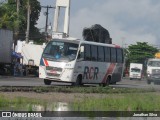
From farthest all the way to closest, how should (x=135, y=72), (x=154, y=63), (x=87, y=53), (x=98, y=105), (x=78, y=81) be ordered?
(x=135, y=72)
(x=154, y=63)
(x=87, y=53)
(x=78, y=81)
(x=98, y=105)

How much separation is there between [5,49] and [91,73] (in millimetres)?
19459

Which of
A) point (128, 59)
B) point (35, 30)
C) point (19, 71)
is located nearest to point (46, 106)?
point (19, 71)

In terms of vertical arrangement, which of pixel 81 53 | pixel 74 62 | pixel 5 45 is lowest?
pixel 74 62

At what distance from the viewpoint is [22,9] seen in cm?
8069

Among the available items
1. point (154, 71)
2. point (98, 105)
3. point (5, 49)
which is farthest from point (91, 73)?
point (154, 71)

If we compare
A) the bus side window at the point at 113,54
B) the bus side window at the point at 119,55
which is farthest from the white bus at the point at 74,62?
the bus side window at the point at 119,55

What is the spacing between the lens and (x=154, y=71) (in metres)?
58.5

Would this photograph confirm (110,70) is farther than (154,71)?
No

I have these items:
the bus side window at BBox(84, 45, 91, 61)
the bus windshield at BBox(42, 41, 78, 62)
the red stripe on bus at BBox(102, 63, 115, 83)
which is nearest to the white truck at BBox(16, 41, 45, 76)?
the red stripe on bus at BBox(102, 63, 115, 83)

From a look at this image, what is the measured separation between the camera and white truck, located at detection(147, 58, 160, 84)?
58.2 m

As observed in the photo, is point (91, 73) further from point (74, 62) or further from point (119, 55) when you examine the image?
point (119, 55)

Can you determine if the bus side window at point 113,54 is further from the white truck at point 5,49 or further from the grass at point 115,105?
the grass at point 115,105

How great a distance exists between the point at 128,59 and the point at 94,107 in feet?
312

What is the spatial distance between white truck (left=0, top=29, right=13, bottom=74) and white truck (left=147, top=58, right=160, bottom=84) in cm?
1477
